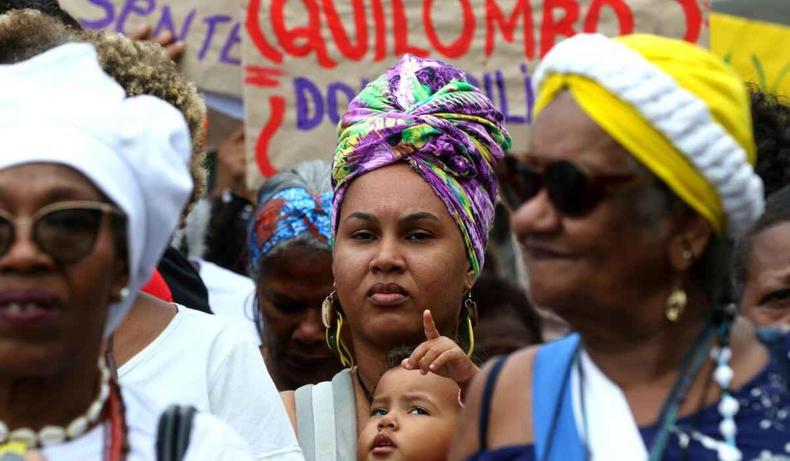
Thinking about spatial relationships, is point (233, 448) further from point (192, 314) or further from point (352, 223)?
point (352, 223)

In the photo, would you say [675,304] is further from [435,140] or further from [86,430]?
[435,140]

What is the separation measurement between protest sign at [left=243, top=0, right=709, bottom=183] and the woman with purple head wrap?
2.36 metres

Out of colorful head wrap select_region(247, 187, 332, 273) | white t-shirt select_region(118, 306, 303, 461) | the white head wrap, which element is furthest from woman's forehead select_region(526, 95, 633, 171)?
colorful head wrap select_region(247, 187, 332, 273)

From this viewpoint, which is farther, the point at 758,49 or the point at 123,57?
the point at 758,49

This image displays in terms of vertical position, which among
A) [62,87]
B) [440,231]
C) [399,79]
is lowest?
[440,231]

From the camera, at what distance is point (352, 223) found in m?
4.18

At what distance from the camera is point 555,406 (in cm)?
283

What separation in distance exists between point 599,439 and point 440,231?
1.48 metres

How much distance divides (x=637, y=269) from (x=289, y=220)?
2.63 metres

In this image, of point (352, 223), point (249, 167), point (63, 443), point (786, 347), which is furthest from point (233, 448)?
point (249, 167)

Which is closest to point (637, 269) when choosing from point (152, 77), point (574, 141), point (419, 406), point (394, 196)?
point (574, 141)

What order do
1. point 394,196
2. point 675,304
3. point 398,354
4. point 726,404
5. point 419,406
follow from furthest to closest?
point 394,196, point 398,354, point 419,406, point 675,304, point 726,404

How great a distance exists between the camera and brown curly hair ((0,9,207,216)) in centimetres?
418

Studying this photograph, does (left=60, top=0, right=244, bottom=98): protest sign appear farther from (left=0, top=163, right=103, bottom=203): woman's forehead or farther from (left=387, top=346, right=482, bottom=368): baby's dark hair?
(left=0, top=163, right=103, bottom=203): woman's forehead
